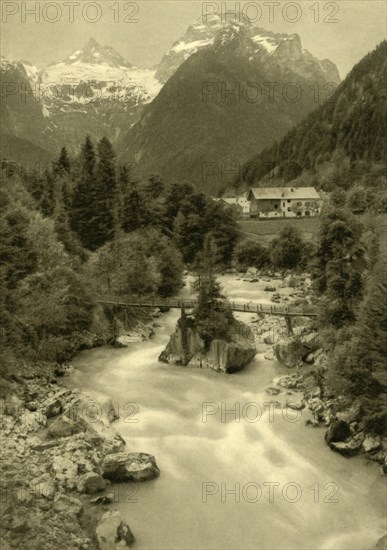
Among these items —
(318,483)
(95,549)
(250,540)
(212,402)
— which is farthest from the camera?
(212,402)

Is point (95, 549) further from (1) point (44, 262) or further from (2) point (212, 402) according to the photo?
(1) point (44, 262)

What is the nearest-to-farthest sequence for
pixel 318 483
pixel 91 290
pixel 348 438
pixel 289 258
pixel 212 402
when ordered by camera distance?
pixel 318 483 → pixel 348 438 → pixel 212 402 → pixel 91 290 → pixel 289 258

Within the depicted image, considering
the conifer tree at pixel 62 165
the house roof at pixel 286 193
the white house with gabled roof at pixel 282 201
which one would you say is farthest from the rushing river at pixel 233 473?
the house roof at pixel 286 193

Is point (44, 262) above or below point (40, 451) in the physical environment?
above

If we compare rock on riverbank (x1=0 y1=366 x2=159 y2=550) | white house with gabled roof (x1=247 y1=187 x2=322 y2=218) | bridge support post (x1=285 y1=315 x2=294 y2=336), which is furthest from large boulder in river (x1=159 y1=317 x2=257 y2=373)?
white house with gabled roof (x1=247 y1=187 x2=322 y2=218)

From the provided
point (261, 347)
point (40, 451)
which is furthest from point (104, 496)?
point (261, 347)

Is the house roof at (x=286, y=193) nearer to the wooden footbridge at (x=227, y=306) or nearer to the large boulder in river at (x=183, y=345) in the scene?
the wooden footbridge at (x=227, y=306)

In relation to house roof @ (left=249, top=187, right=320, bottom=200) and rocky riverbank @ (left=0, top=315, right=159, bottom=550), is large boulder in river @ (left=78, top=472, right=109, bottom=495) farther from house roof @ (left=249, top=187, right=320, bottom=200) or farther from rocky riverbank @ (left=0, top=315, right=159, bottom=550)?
house roof @ (left=249, top=187, right=320, bottom=200)
